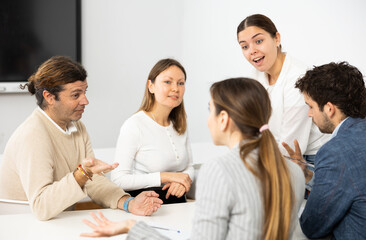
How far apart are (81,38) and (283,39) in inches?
84.7

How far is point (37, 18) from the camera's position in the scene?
4.28 metres

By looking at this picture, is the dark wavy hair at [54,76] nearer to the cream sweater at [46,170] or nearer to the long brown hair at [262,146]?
the cream sweater at [46,170]

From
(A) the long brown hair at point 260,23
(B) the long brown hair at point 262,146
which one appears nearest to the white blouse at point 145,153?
(A) the long brown hair at point 260,23

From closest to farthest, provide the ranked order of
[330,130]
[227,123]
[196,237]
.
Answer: [196,237] → [227,123] → [330,130]

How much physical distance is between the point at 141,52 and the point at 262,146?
3713mm

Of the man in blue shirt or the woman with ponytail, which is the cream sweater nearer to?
the woman with ponytail

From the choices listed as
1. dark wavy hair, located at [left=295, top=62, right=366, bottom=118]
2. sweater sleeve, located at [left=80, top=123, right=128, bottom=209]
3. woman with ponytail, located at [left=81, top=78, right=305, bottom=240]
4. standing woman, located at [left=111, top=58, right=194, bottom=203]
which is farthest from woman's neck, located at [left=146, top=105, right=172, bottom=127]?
woman with ponytail, located at [left=81, top=78, right=305, bottom=240]

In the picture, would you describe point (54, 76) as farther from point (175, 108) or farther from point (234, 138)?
point (234, 138)

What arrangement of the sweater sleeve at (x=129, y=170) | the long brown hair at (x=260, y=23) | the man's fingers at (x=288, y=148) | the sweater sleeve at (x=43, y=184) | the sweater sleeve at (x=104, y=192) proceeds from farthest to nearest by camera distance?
the long brown hair at (x=260, y=23) → the sweater sleeve at (x=129, y=170) → the man's fingers at (x=288, y=148) → the sweater sleeve at (x=104, y=192) → the sweater sleeve at (x=43, y=184)

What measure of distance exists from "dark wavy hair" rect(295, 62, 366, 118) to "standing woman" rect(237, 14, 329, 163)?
44cm

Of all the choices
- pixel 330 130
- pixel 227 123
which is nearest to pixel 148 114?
pixel 330 130

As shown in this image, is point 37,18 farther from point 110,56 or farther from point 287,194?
point 287,194

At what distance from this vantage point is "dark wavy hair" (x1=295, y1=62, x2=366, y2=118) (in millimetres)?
1825

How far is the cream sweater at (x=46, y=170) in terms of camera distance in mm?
1793
